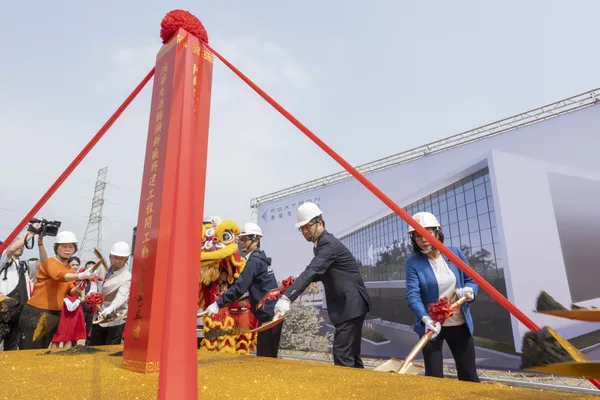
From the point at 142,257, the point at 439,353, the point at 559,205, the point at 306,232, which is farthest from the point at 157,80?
the point at 559,205

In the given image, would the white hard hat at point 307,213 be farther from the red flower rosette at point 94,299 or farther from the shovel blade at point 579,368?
the red flower rosette at point 94,299

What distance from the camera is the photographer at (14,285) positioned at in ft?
11.7

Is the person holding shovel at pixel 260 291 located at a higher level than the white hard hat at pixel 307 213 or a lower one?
lower

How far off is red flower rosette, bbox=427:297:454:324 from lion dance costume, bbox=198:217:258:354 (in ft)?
5.37

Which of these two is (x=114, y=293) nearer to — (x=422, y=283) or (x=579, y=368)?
(x=422, y=283)

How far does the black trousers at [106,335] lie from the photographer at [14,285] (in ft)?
2.32

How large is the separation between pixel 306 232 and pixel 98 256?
7.10ft

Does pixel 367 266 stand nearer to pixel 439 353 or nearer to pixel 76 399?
pixel 439 353

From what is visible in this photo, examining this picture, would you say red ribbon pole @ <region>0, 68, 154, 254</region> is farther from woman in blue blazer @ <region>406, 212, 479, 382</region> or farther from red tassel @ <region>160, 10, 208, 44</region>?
woman in blue blazer @ <region>406, 212, 479, 382</region>

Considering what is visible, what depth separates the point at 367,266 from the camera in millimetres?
6211

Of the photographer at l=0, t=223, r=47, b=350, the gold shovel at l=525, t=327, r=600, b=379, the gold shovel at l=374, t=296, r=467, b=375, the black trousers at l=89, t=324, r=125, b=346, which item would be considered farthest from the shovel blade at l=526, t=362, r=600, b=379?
the photographer at l=0, t=223, r=47, b=350

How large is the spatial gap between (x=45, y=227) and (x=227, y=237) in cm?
167

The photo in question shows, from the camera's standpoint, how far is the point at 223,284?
11.3ft

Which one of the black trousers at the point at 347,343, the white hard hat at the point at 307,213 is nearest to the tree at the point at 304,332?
the black trousers at the point at 347,343
